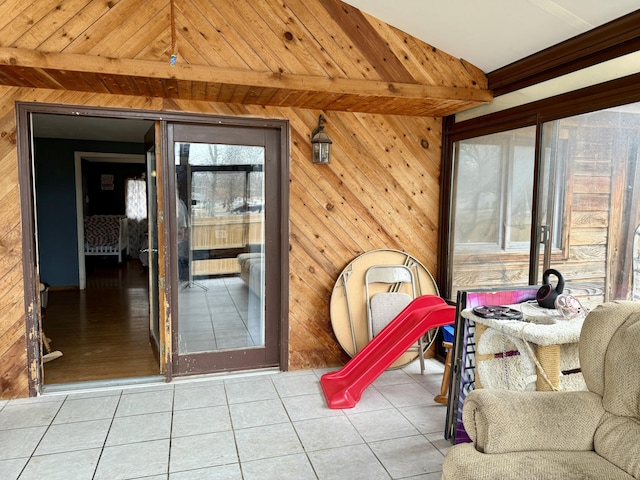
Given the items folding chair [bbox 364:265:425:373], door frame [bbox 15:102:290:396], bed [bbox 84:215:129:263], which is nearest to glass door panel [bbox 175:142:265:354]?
door frame [bbox 15:102:290:396]

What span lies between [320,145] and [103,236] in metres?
7.79

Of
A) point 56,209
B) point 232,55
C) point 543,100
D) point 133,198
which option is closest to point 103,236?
point 133,198

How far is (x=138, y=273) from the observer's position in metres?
8.91

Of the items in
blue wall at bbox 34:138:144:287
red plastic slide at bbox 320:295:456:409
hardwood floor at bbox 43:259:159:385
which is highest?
blue wall at bbox 34:138:144:287

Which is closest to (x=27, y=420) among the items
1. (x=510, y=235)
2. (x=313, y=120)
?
(x=313, y=120)

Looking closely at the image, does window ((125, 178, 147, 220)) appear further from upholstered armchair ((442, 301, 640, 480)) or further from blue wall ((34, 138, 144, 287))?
upholstered armchair ((442, 301, 640, 480))

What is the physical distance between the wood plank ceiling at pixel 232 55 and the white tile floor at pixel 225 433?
2.34 m

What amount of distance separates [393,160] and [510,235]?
4.05 feet

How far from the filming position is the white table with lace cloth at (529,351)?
2.28 meters

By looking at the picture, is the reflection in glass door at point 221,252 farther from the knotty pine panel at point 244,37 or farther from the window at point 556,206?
the window at point 556,206

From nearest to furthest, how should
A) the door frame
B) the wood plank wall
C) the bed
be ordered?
the wood plank wall
the door frame
the bed

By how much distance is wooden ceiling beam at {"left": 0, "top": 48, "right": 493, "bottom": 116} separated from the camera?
9.22 feet

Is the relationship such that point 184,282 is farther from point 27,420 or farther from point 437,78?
point 437,78

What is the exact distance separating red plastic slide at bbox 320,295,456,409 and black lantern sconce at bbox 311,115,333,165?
4.71ft
